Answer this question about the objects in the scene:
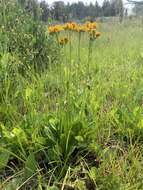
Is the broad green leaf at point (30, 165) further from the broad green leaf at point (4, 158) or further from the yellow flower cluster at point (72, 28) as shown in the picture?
the yellow flower cluster at point (72, 28)

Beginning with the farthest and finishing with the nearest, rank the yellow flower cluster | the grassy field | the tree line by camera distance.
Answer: the tree line
the yellow flower cluster
the grassy field

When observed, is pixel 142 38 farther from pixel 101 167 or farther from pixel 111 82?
pixel 101 167

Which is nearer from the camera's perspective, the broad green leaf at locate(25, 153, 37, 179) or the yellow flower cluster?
the broad green leaf at locate(25, 153, 37, 179)

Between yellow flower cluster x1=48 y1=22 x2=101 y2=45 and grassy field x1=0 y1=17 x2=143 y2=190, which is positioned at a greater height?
yellow flower cluster x1=48 y1=22 x2=101 y2=45

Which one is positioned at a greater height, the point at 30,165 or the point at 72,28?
the point at 72,28

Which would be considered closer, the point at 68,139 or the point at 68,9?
the point at 68,139

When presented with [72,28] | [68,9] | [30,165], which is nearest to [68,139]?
[30,165]

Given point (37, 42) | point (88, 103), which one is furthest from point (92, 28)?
point (37, 42)

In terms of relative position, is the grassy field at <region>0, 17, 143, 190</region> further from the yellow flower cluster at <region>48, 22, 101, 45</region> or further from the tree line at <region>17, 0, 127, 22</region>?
the tree line at <region>17, 0, 127, 22</region>

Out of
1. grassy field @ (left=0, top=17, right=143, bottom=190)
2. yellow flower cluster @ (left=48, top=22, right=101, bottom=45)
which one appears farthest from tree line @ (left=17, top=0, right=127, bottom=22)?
grassy field @ (left=0, top=17, right=143, bottom=190)

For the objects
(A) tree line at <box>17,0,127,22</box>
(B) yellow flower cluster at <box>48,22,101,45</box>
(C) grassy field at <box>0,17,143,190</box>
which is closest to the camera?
(C) grassy field at <box>0,17,143,190</box>

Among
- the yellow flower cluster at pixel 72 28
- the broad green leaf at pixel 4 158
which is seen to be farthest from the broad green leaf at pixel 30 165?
the yellow flower cluster at pixel 72 28

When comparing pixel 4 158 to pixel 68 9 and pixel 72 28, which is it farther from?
pixel 68 9

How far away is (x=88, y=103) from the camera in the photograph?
1.86 metres
